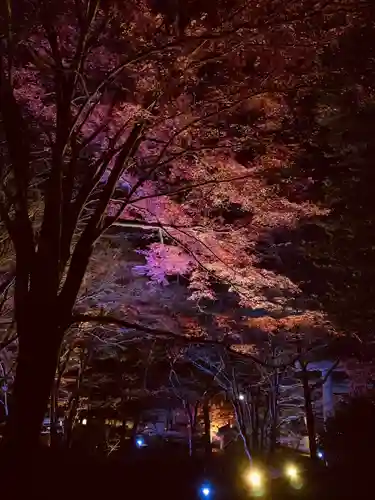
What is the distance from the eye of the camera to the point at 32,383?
4.20 m

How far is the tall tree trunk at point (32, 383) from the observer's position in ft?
13.3

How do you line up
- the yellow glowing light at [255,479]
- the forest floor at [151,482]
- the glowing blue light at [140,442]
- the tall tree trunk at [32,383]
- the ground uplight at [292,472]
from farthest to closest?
the glowing blue light at [140,442], the ground uplight at [292,472], the yellow glowing light at [255,479], the forest floor at [151,482], the tall tree trunk at [32,383]

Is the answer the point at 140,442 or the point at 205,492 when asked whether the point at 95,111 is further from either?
the point at 140,442

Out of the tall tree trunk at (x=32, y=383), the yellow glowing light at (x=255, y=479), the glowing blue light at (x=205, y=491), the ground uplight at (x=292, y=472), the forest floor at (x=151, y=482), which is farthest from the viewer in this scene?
the ground uplight at (x=292, y=472)

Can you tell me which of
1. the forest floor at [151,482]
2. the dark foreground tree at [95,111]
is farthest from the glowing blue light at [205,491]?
the dark foreground tree at [95,111]

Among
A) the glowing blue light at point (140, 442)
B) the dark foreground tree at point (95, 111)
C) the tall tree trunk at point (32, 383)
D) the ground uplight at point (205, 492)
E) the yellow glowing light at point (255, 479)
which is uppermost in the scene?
the dark foreground tree at point (95, 111)

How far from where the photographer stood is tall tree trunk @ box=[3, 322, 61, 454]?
406 centimetres

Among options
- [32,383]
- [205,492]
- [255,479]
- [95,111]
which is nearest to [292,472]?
[255,479]

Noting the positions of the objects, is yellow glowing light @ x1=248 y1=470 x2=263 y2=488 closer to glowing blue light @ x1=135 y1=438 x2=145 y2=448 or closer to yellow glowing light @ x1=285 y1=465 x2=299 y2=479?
yellow glowing light @ x1=285 y1=465 x2=299 y2=479

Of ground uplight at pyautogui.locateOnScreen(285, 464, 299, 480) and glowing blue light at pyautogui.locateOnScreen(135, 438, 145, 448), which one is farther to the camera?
glowing blue light at pyautogui.locateOnScreen(135, 438, 145, 448)

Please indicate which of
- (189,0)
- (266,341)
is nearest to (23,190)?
(189,0)

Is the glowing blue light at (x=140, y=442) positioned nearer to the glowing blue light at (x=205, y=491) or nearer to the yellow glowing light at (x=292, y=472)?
the yellow glowing light at (x=292, y=472)

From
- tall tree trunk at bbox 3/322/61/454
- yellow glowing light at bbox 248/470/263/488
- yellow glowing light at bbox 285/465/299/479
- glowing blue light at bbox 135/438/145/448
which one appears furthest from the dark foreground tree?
glowing blue light at bbox 135/438/145/448

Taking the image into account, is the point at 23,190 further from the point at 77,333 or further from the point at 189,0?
the point at 77,333
